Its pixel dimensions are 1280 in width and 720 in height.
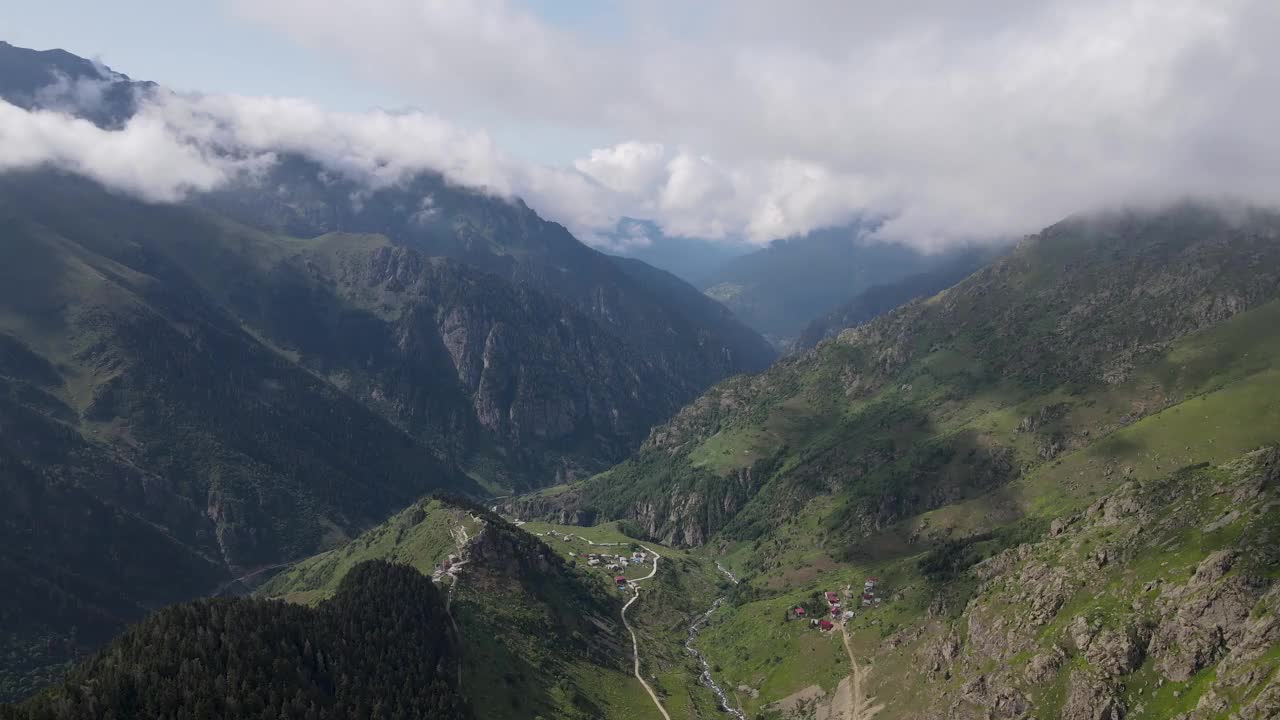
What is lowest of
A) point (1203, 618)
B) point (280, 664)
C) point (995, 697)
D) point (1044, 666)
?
point (280, 664)

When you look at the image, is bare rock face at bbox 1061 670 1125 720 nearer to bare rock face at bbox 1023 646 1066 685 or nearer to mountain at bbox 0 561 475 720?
bare rock face at bbox 1023 646 1066 685

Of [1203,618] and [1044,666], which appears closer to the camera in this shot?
[1203,618]

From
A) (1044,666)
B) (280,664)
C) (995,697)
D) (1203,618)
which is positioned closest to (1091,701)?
(1044,666)

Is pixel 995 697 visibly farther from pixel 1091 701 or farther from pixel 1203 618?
pixel 1203 618

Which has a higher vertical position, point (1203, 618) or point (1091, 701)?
point (1203, 618)

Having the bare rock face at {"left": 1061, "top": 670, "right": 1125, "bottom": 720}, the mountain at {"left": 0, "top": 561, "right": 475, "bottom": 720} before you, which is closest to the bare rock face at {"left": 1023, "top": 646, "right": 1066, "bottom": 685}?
the bare rock face at {"left": 1061, "top": 670, "right": 1125, "bottom": 720}

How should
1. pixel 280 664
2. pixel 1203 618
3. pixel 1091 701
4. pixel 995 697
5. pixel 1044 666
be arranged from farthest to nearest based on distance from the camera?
pixel 995 697, pixel 1044 666, pixel 280 664, pixel 1091 701, pixel 1203 618

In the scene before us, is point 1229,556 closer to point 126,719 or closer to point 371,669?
point 371,669
